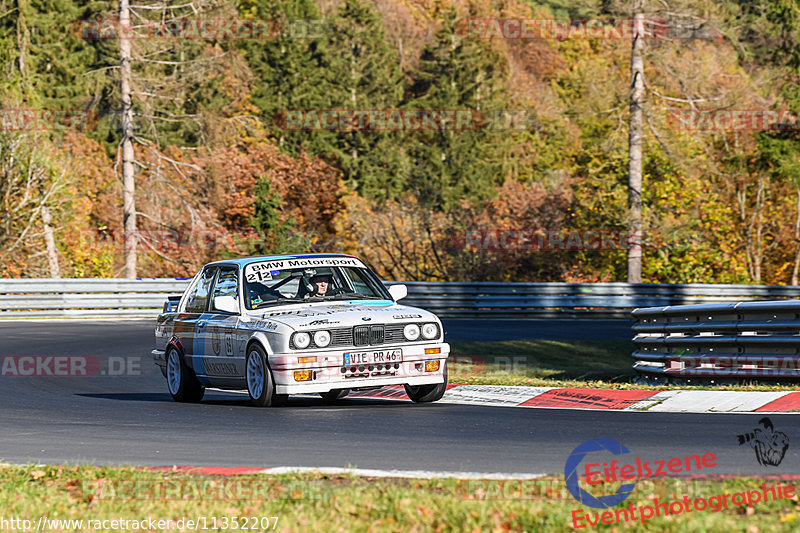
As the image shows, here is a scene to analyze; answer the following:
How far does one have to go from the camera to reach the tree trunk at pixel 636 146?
119ft

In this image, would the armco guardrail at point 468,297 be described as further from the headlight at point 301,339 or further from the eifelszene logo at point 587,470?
the eifelszene logo at point 587,470

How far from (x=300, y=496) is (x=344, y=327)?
4630 millimetres

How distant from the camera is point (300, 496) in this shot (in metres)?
6.45

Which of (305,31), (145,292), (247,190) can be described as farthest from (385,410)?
(305,31)

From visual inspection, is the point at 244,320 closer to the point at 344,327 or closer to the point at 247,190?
the point at 344,327

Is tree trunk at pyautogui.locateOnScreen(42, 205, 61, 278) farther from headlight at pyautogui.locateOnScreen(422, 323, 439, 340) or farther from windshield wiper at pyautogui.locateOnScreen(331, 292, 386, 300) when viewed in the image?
headlight at pyautogui.locateOnScreen(422, 323, 439, 340)

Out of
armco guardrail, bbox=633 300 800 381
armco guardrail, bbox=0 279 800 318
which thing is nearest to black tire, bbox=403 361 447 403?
armco guardrail, bbox=633 300 800 381

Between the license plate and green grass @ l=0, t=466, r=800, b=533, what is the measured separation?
381 centimetres

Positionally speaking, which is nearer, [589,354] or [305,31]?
[589,354]

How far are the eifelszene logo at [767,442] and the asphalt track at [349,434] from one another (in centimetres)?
7

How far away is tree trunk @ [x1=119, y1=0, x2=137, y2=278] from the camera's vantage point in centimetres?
3509

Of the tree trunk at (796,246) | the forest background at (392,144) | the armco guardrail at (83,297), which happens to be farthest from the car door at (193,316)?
the tree trunk at (796,246)

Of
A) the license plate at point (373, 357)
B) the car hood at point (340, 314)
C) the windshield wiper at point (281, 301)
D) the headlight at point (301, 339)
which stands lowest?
the license plate at point (373, 357)

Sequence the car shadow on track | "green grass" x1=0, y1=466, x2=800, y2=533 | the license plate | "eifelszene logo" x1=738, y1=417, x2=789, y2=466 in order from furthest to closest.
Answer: the car shadow on track → the license plate → "eifelszene logo" x1=738, y1=417, x2=789, y2=466 → "green grass" x1=0, y1=466, x2=800, y2=533
